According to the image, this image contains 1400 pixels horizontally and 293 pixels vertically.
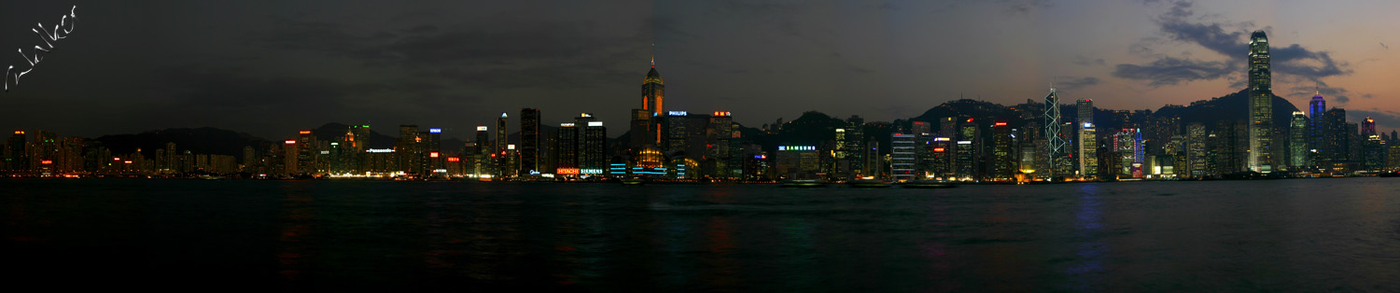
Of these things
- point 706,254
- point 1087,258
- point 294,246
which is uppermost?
point 294,246

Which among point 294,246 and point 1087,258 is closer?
point 1087,258

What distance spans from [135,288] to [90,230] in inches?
1214

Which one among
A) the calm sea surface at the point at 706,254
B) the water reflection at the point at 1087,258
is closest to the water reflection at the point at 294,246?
the calm sea surface at the point at 706,254

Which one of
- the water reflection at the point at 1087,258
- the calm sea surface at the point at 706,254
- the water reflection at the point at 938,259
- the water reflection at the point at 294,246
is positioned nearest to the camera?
the water reflection at the point at 938,259

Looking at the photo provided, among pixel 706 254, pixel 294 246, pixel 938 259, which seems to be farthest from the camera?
pixel 294 246

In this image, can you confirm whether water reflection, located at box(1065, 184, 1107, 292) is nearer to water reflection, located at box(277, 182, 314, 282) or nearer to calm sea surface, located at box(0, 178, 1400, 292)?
calm sea surface, located at box(0, 178, 1400, 292)

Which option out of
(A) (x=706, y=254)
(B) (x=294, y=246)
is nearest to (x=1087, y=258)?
(A) (x=706, y=254)

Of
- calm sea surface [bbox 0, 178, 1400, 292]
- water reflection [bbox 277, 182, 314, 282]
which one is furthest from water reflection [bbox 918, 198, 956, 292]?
water reflection [bbox 277, 182, 314, 282]

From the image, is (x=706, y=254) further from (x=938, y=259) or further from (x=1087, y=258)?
(x=1087, y=258)

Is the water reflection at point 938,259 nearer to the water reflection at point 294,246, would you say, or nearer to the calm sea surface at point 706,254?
the calm sea surface at point 706,254

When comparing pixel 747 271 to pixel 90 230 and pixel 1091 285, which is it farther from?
pixel 90 230

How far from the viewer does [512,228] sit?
185ft

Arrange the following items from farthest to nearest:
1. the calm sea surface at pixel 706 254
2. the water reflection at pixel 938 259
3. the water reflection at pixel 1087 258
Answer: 1. the water reflection at pixel 1087 258
2. the calm sea surface at pixel 706 254
3. the water reflection at pixel 938 259

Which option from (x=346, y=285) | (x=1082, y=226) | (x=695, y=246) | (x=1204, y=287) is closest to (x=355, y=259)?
(x=346, y=285)
